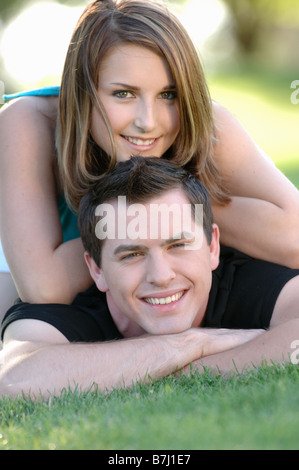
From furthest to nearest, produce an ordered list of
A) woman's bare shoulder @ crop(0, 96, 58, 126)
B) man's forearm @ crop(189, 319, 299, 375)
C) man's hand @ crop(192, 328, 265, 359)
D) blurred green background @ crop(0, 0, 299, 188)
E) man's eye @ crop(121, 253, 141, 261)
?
blurred green background @ crop(0, 0, 299, 188), woman's bare shoulder @ crop(0, 96, 58, 126), man's eye @ crop(121, 253, 141, 261), man's hand @ crop(192, 328, 265, 359), man's forearm @ crop(189, 319, 299, 375)

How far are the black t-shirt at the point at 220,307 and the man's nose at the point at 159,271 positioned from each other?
414 mm

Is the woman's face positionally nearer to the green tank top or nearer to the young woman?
the young woman

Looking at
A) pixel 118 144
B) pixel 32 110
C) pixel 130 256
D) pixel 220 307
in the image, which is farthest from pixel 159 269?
pixel 32 110

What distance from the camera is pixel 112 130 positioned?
3.38 meters

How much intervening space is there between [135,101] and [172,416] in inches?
62.9

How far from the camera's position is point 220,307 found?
11.2 feet

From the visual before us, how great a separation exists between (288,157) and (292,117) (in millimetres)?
3796

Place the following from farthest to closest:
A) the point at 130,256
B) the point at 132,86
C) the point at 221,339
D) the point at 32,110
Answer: the point at 32,110
the point at 132,86
the point at 130,256
the point at 221,339

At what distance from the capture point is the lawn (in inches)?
77.9

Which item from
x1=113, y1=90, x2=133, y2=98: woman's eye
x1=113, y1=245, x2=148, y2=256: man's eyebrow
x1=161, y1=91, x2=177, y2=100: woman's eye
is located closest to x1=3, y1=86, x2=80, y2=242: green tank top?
x1=113, y1=90, x2=133, y2=98: woman's eye

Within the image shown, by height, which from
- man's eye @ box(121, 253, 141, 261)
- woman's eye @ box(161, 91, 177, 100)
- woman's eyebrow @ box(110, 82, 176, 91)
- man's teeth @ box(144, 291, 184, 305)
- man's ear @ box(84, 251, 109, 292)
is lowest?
man's teeth @ box(144, 291, 184, 305)

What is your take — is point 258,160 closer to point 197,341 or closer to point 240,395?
point 197,341

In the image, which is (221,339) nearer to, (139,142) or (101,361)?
(101,361)

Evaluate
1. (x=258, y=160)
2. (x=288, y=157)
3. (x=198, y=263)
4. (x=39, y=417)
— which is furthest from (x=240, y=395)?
(x=288, y=157)
